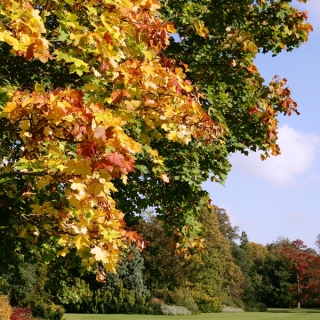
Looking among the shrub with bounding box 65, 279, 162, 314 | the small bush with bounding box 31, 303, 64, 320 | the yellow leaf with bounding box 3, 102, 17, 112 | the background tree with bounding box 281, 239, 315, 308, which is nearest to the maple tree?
the yellow leaf with bounding box 3, 102, 17, 112

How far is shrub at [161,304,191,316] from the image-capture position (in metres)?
35.0

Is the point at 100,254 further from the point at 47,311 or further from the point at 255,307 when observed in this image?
the point at 255,307

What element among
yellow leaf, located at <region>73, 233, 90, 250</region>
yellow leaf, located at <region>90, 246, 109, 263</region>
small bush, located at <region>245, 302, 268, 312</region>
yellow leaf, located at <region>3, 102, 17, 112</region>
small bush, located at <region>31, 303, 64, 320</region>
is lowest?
small bush, located at <region>245, 302, 268, 312</region>

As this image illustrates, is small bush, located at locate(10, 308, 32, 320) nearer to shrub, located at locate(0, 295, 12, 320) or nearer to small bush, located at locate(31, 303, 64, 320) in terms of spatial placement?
shrub, located at locate(0, 295, 12, 320)

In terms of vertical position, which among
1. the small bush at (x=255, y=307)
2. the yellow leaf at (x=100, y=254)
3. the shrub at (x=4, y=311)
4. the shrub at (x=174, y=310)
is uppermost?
the yellow leaf at (x=100, y=254)

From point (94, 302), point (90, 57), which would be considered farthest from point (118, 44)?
point (94, 302)

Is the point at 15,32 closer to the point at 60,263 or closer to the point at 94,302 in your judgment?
the point at 60,263

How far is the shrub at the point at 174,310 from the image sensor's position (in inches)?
1378

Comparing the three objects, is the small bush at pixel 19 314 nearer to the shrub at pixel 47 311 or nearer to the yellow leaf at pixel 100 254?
the shrub at pixel 47 311

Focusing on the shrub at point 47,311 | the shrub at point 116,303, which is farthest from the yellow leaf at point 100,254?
the shrub at point 116,303

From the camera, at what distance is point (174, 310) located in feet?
117

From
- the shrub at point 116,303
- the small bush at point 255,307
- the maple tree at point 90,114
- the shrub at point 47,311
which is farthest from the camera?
the small bush at point 255,307

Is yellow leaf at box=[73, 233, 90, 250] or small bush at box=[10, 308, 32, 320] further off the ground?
yellow leaf at box=[73, 233, 90, 250]

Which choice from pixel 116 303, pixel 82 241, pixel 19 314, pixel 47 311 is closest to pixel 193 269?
pixel 116 303
